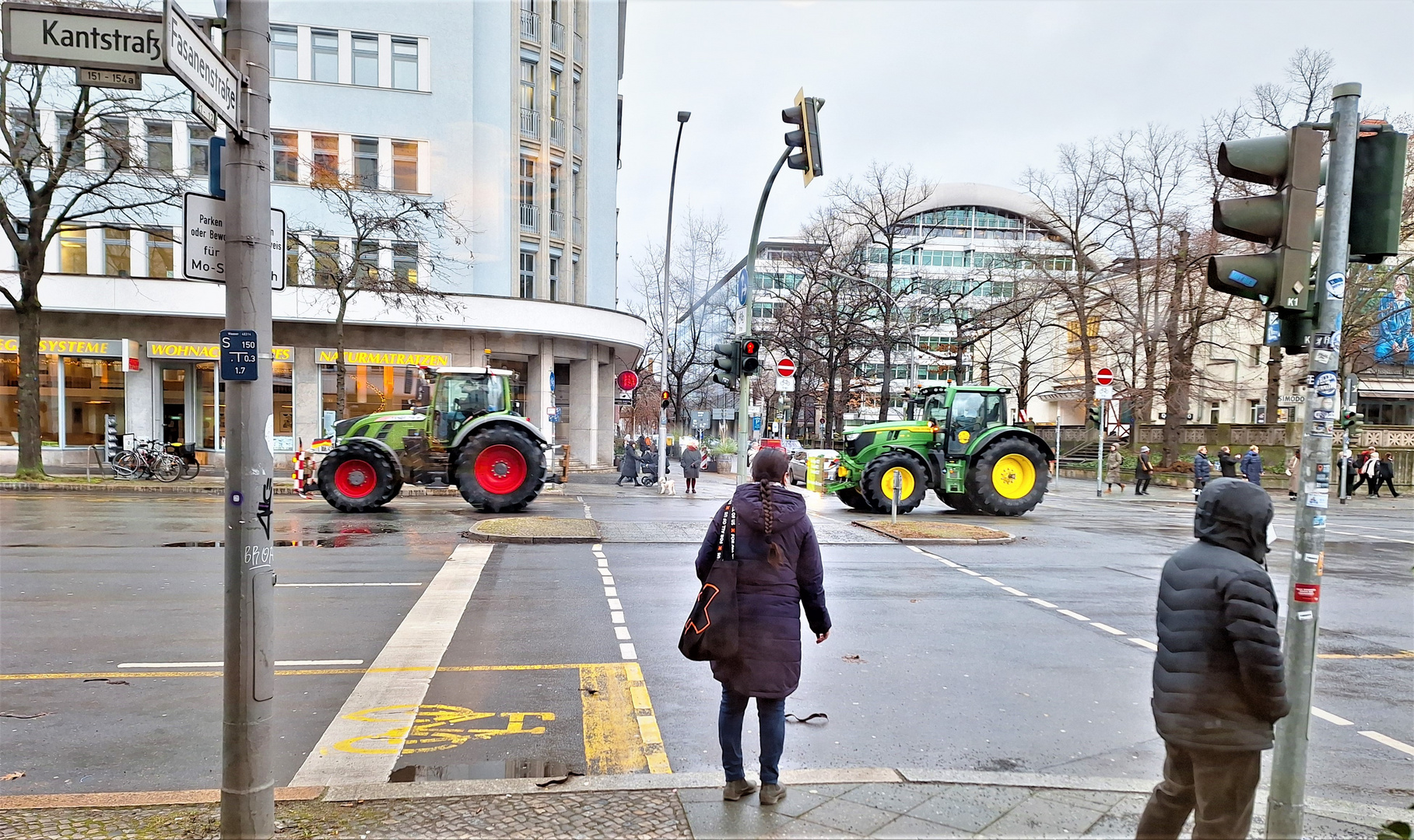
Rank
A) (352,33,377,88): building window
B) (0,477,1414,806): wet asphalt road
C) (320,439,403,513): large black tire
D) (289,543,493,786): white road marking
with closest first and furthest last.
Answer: (289,543,493,786): white road marking, (0,477,1414,806): wet asphalt road, (320,439,403,513): large black tire, (352,33,377,88): building window

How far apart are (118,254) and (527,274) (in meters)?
13.3

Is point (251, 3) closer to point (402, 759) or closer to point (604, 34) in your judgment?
point (402, 759)

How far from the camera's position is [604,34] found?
3638cm

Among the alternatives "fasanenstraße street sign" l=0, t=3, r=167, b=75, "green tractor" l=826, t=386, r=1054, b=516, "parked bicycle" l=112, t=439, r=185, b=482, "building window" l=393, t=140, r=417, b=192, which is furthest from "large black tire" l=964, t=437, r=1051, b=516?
"building window" l=393, t=140, r=417, b=192

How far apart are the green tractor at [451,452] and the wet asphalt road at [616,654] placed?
118 inches

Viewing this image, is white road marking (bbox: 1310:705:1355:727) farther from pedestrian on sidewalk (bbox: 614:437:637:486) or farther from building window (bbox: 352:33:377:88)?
building window (bbox: 352:33:377:88)

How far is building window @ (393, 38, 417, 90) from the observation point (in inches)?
1212

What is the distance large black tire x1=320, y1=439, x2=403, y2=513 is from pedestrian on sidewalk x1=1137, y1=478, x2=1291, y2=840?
50.9ft

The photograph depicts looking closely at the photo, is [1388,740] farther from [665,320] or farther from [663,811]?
[665,320]

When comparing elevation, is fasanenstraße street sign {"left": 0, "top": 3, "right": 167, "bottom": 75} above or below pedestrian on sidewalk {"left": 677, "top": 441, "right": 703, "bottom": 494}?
above

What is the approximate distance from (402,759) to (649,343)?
44.6 metres

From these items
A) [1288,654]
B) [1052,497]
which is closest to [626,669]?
[1288,654]

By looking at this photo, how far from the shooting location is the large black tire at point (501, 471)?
16.8m

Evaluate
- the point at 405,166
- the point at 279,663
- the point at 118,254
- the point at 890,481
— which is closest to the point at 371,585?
the point at 279,663
